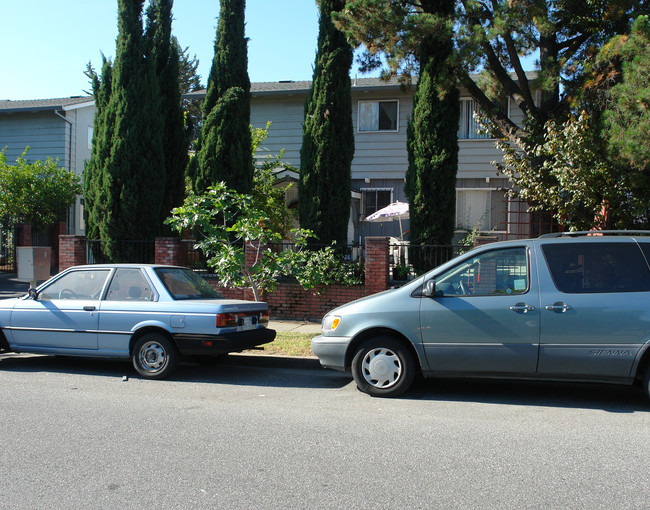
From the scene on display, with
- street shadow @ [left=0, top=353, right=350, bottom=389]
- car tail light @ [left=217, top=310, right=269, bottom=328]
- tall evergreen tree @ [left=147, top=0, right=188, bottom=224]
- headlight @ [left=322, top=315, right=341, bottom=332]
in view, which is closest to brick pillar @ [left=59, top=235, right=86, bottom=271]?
tall evergreen tree @ [left=147, top=0, right=188, bottom=224]

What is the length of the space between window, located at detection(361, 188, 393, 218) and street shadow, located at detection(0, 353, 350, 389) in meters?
11.4

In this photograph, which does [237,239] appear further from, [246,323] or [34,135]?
[34,135]

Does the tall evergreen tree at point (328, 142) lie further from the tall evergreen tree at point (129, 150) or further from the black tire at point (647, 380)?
the black tire at point (647, 380)

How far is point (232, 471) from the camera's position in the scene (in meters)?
4.30

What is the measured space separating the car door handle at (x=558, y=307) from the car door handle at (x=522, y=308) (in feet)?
0.56

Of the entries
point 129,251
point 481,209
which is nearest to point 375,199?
point 481,209

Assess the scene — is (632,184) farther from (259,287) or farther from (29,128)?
(29,128)

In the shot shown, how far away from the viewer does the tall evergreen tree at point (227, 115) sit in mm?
13875

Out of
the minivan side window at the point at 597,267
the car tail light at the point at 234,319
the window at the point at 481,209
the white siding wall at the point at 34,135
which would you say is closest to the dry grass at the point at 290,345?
the car tail light at the point at 234,319

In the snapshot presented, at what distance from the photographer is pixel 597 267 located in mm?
6258

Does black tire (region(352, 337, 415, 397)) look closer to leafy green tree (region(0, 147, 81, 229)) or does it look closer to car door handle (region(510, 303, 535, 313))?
car door handle (region(510, 303, 535, 313))

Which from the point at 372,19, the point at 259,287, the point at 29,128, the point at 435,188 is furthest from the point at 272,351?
the point at 29,128

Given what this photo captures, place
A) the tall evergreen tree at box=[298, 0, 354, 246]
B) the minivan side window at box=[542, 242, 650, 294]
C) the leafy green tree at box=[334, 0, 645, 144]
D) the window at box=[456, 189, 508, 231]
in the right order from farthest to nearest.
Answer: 1. the window at box=[456, 189, 508, 231]
2. the tall evergreen tree at box=[298, 0, 354, 246]
3. the leafy green tree at box=[334, 0, 645, 144]
4. the minivan side window at box=[542, 242, 650, 294]

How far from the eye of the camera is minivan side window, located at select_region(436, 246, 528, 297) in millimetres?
6426
